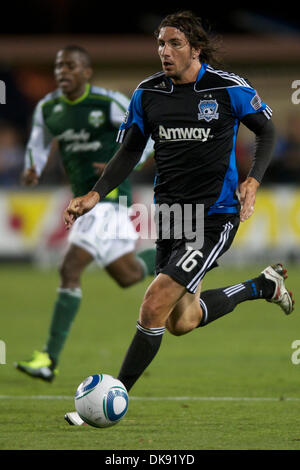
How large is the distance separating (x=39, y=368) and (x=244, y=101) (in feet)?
8.93

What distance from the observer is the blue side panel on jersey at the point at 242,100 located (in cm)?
571

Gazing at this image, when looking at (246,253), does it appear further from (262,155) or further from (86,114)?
(262,155)

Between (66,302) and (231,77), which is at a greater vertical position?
(231,77)

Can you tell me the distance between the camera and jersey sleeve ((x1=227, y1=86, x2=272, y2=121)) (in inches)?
225

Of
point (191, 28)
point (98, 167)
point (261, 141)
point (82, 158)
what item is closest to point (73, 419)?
point (261, 141)

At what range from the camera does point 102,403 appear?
5.27 metres

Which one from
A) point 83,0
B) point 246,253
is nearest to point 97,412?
point 246,253

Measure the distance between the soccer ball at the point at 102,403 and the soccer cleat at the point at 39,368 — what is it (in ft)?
5.90

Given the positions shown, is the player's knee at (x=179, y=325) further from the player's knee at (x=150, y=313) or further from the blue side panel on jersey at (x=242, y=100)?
the blue side panel on jersey at (x=242, y=100)

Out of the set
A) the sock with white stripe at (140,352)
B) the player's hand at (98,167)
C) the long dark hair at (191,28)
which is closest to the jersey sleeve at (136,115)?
the long dark hair at (191,28)

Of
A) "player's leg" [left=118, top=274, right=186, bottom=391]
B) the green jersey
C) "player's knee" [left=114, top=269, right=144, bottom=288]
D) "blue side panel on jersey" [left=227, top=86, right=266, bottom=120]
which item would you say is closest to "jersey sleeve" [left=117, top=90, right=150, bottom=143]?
"blue side panel on jersey" [left=227, top=86, right=266, bottom=120]

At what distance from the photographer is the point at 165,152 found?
583 cm

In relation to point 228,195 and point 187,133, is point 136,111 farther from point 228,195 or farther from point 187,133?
point 228,195

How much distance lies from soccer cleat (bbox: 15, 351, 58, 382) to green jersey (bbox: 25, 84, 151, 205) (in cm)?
153
